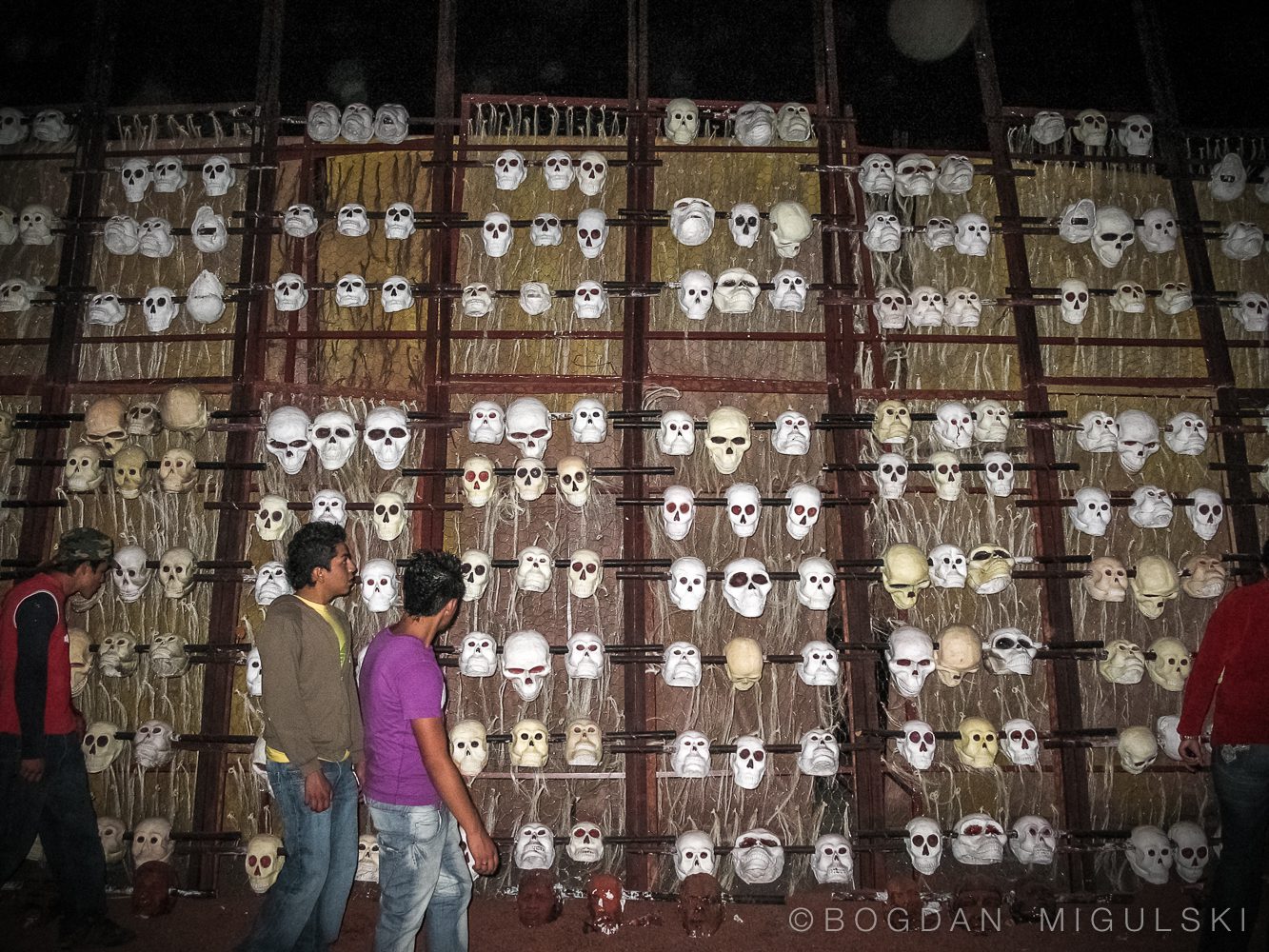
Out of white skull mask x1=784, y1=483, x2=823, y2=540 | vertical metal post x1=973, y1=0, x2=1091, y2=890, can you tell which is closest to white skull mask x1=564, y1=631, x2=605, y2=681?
white skull mask x1=784, y1=483, x2=823, y2=540

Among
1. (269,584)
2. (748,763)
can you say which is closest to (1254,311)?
(748,763)

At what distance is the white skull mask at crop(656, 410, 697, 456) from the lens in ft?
11.1

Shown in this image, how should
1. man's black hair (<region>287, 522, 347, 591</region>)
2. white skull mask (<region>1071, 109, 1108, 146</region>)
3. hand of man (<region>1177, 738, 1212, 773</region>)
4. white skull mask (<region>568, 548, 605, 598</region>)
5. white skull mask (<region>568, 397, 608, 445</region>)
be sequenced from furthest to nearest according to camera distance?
white skull mask (<region>1071, 109, 1108, 146</region>) < white skull mask (<region>568, 397, 608, 445</region>) < white skull mask (<region>568, 548, 605, 598</region>) < hand of man (<region>1177, 738, 1212, 773</region>) < man's black hair (<region>287, 522, 347, 591</region>)

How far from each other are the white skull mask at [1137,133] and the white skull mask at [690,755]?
144 inches

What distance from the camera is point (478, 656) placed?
3246mm

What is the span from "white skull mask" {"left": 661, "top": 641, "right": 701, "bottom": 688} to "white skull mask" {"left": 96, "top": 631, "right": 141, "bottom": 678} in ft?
7.62

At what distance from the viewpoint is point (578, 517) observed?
3863 mm

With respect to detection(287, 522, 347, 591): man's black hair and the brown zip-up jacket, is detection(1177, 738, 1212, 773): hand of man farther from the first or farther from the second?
detection(287, 522, 347, 591): man's black hair

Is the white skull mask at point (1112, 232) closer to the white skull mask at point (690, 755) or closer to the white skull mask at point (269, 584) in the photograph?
the white skull mask at point (690, 755)

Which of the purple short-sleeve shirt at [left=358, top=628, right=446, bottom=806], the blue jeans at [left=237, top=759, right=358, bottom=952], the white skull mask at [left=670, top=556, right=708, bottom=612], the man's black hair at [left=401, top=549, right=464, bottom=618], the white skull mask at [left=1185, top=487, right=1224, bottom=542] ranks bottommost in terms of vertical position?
the blue jeans at [left=237, top=759, right=358, bottom=952]

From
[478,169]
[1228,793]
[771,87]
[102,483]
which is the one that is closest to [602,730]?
[1228,793]

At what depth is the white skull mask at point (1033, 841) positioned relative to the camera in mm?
3150

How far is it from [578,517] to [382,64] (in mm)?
3080

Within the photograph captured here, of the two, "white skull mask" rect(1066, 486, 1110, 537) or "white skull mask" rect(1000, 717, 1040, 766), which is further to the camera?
"white skull mask" rect(1066, 486, 1110, 537)
